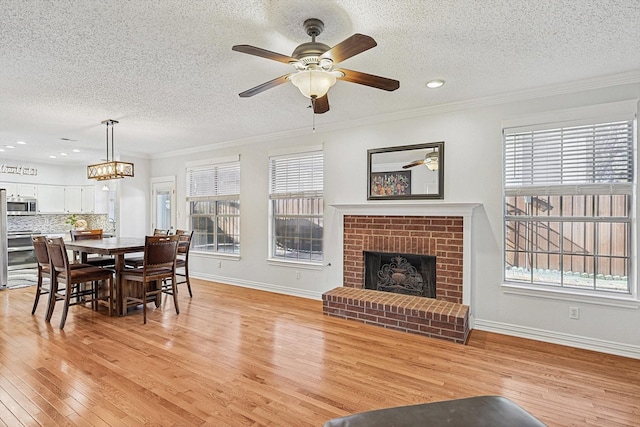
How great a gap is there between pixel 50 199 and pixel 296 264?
691 centimetres

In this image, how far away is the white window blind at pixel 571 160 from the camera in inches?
123

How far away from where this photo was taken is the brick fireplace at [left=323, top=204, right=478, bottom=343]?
353 centimetres

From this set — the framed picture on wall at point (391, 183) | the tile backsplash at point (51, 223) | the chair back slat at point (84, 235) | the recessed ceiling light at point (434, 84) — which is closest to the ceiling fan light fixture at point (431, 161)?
the framed picture on wall at point (391, 183)

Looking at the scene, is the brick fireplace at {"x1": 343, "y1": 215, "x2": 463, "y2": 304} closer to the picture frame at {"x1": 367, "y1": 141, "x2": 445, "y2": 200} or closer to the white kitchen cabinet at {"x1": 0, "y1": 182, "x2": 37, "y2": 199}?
the picture frame at {"x1": 367, "y1": 141, "x2": 445, "y2": 200}

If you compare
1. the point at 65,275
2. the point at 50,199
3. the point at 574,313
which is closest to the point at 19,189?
the point at 50,199

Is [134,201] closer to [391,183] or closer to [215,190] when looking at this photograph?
[215,190]

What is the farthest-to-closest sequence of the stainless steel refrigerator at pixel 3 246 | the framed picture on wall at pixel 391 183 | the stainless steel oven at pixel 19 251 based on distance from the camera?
the stainless steel oven at pixel 19 251 → the stainless steel refrigerator at pixel 3 246 → the framed picture on wall at pixel 391 183

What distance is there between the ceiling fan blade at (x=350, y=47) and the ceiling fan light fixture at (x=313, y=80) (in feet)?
0.40

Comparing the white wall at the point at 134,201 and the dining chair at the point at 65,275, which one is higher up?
the white wall at the point at 134,201

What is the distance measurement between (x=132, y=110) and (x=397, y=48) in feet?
10.9

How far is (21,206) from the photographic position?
7.45m

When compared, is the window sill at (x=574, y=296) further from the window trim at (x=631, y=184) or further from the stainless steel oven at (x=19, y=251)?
the stainless steel oven at (x=19, y=251)

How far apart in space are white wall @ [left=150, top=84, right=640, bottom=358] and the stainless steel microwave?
5539mm

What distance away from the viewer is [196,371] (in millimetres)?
2709
